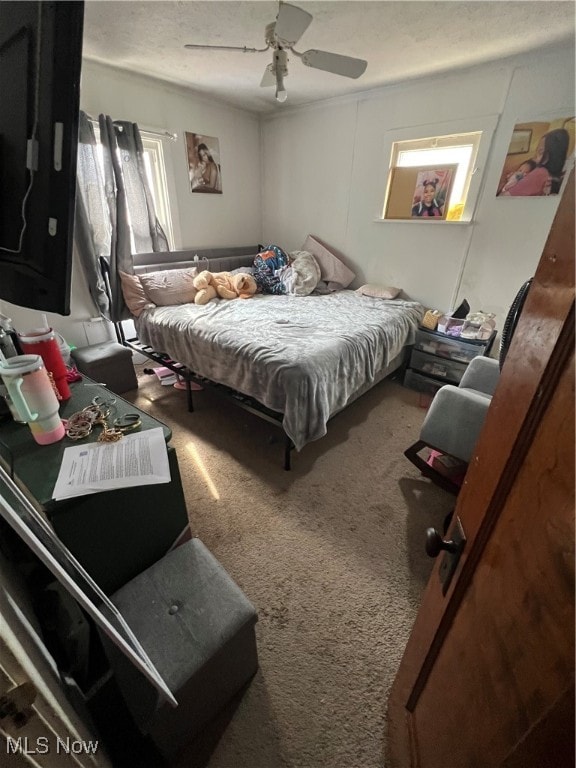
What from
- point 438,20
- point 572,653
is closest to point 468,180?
point 438,20

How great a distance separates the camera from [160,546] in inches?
42.2

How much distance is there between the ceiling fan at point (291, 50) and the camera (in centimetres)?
160

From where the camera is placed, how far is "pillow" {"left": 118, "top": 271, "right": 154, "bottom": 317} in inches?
115

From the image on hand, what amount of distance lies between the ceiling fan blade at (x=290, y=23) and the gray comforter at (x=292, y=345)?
164 cm

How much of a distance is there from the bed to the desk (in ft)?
3.07

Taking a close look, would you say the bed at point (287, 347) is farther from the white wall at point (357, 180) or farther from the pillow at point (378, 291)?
the white wall at point (357, 180)

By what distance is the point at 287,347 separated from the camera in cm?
205

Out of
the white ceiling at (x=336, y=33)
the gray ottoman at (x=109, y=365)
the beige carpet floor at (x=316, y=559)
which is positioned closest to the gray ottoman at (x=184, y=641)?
the beige carpet floor at (x=316, y=559)

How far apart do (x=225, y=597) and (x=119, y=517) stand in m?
0.40

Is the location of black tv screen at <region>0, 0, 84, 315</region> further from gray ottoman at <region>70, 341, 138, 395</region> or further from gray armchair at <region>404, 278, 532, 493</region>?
gray ottoman at <region>70, 341, 138, 395</region>

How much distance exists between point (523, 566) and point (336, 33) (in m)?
3.16

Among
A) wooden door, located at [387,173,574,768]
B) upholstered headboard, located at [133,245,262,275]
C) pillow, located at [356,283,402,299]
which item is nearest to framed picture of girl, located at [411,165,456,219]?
pillow, located at [356,283,402,299]

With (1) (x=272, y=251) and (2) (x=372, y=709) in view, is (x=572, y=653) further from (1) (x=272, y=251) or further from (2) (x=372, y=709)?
(1) (x=272, y=251)

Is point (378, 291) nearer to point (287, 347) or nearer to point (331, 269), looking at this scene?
point (331, 269)
